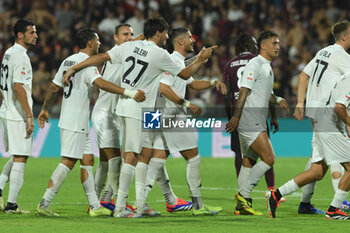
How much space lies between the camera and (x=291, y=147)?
18062 mm

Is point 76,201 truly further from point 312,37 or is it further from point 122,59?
point 312,37

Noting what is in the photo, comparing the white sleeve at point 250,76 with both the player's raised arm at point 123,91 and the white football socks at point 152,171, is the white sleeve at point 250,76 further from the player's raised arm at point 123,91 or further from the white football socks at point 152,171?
the white football socks at point 152,171

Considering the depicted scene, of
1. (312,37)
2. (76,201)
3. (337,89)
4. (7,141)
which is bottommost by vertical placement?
(76,201)

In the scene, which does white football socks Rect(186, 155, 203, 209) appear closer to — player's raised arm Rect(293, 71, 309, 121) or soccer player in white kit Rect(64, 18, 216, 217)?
soccer player in white kit Rect(64, 18, 216, 217)

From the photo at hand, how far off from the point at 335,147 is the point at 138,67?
2.41m

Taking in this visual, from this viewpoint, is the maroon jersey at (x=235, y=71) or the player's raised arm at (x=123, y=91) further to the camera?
the maroon jersey at (x=235, y=71)

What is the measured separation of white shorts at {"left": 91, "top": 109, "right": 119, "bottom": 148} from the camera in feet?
30.3

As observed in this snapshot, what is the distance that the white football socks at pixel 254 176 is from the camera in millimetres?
8930

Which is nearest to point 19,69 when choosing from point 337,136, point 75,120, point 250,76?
point 75,120

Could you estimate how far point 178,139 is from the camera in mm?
8992

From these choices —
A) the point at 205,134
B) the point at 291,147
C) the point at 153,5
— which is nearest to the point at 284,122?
the point at 291,147

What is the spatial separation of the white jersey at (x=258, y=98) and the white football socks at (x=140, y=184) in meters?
1.32

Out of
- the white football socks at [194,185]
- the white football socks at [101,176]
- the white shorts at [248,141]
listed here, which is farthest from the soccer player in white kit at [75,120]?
the white shorts at [248,141]

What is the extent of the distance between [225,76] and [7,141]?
3.19 m
